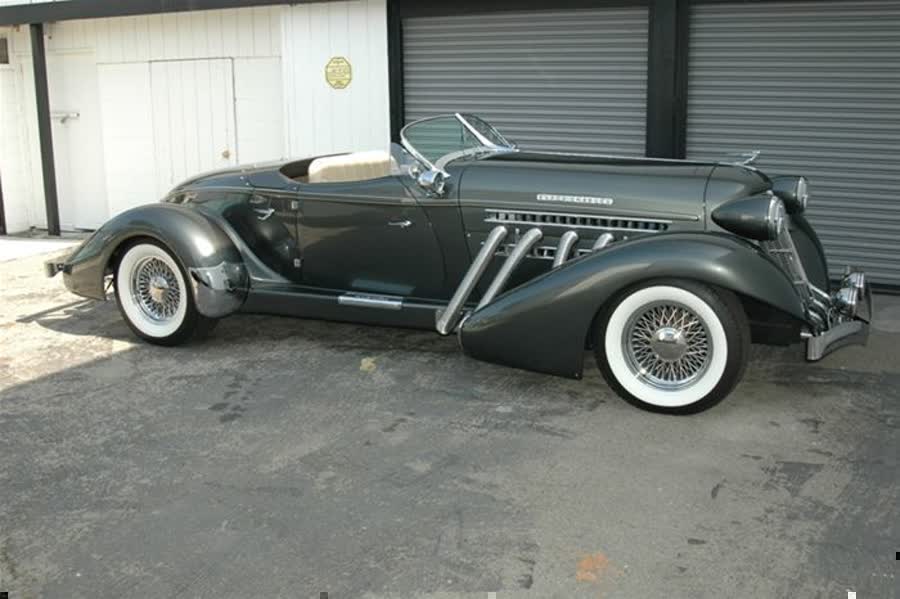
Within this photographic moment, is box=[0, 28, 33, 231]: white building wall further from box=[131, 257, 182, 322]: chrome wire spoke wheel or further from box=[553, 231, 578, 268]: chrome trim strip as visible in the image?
box=[553, 231, 578, 268]: chrome trim strip

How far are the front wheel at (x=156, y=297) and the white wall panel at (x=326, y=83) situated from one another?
12.2 ft

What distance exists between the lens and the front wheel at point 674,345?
4.79 m

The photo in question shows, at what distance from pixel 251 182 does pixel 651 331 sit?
10.2ft

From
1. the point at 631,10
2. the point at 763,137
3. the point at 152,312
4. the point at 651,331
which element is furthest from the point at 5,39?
the point at 651,331

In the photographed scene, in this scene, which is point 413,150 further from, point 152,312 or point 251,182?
point 152,312

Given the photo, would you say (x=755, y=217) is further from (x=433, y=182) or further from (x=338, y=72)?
(x=338, y=72)

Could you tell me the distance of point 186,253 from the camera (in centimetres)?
625

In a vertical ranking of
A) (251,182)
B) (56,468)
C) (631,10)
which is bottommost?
(56,468)

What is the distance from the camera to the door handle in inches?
256

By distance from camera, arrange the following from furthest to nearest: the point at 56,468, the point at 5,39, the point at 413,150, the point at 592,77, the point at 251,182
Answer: the point at 5,39 → the point at 592,77 → the point at 251,182 → the point at 413,150 → the point at 56,468

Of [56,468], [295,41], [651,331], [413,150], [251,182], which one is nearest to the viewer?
[56,468]

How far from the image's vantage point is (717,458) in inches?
173

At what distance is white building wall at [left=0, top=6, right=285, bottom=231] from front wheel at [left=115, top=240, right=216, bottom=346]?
418 centimetres

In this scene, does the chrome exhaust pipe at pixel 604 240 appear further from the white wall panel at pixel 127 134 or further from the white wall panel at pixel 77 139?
the white wall panel at pixel 77 139
